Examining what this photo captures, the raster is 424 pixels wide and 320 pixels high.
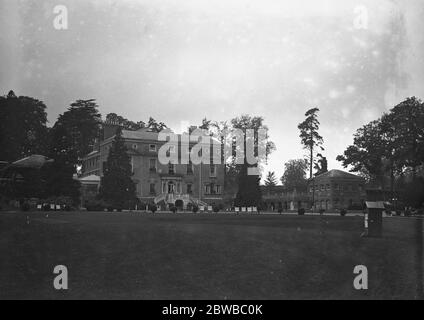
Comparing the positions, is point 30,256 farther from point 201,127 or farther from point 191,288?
point 201,127

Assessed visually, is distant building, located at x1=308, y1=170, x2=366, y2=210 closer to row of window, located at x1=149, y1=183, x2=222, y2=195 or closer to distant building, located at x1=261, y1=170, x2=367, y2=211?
distant building, located at x1=261, y1=170, x2=367, y2=211

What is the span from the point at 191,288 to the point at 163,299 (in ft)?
3.62

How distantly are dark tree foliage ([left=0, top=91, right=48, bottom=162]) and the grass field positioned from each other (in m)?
6.96

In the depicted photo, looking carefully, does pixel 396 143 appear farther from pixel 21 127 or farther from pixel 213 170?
pixel 21 127

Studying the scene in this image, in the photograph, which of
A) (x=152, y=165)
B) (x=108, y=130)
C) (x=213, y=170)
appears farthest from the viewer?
(x=213, y=170)

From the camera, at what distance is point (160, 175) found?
63.7m

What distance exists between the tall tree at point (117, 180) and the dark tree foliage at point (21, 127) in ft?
28.9

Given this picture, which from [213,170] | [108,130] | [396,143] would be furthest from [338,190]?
[108,130]

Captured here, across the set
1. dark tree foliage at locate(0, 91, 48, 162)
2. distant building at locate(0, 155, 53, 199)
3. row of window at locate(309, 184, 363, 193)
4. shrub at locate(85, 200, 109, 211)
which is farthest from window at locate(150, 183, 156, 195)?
distant building at locate(0, 155, 53, 199)

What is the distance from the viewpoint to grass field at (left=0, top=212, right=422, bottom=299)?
13.7m

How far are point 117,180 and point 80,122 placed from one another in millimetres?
9928
